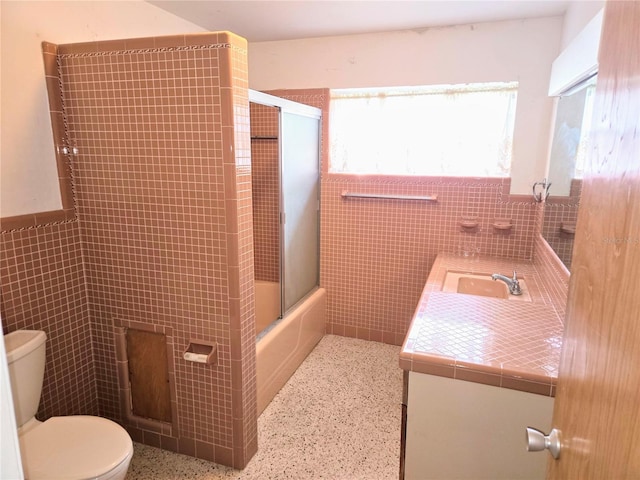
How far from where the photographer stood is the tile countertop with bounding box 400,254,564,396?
1.35 m

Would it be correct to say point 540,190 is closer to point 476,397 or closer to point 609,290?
point 476,397

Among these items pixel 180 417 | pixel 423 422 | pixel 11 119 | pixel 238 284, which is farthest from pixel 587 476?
pixel 11 119

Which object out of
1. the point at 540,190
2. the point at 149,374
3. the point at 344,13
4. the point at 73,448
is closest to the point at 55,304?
the point at 149,374

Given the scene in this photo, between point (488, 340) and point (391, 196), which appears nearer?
point (488, 340)

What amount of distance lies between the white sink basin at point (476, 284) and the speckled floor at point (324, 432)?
793 millimetres

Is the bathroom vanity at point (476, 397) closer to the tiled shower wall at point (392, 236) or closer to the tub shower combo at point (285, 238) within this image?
the tub shower combo at point (285, 238)

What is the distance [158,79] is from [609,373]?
1.83 metres

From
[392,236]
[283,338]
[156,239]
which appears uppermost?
[156,239]

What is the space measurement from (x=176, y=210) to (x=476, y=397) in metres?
Result: 1.45

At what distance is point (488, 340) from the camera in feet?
5.17

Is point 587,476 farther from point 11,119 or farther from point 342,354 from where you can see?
point 342,354

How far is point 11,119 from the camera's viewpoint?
1670 millimetres

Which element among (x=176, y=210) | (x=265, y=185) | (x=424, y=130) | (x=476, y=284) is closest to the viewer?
(x=176, y=210)

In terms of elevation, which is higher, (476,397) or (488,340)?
(488,340)
